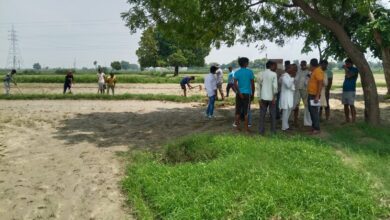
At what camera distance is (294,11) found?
1520 cm

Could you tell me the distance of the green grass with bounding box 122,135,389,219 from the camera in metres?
6.14

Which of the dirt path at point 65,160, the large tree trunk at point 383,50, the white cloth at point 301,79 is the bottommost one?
the dirt path at point 65,160

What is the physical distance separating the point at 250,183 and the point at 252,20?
974 centimetres

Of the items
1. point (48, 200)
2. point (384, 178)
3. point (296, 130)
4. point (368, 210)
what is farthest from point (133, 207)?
point (296, 130)

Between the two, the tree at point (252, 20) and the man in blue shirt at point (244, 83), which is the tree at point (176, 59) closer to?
the tree at point (252, 20)

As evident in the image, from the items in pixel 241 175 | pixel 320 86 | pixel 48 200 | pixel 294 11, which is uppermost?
pixel 294 11

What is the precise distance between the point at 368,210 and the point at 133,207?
136 inches

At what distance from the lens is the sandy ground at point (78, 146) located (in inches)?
274

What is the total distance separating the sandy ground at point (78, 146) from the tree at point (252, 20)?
195 cm

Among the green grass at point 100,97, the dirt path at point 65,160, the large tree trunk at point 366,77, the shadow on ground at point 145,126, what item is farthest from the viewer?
the green grass at point 100,97

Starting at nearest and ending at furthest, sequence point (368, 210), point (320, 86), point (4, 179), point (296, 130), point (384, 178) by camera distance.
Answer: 1. point (368, 210)
2. point (384, 178)
3. point (4, 179)
4. point (320, 86)
5. point (296, 130)

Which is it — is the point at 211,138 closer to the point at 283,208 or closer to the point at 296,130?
the point at 296,130

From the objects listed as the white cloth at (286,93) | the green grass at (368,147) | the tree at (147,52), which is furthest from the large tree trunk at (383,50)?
the tree at (147,52)

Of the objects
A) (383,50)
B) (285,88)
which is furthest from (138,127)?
(383,50)
